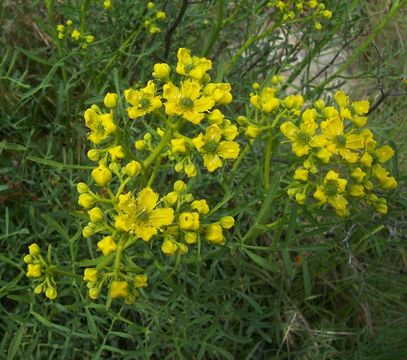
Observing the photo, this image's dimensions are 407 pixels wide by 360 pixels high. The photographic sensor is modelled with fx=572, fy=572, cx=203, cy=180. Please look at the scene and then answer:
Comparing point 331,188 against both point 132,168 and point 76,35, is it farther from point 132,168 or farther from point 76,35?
point 76,35

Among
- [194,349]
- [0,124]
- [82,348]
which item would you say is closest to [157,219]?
[194,349]

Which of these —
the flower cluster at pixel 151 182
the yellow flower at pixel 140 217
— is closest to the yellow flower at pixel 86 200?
the flower cluster at pixel 151 182

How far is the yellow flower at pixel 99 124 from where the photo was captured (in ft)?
5.90

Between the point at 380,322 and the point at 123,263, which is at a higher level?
the point at 123,263

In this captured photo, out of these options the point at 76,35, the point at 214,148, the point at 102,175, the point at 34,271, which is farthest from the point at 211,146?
the point at 76,35

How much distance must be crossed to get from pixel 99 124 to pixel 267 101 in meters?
0.60

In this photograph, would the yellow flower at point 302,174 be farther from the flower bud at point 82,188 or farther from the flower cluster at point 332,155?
the flower bud at point 82,188

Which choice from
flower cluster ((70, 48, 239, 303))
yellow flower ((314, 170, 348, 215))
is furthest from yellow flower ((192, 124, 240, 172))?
yellow flower ((314, 170, 348, 215))

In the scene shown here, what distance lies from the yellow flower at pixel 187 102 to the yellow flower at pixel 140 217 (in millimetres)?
296

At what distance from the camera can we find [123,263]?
197 cm

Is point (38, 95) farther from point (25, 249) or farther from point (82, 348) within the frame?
point (82, 348)

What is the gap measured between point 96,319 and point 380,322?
1675 millimetres

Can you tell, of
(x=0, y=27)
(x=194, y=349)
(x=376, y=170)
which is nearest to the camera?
(x=376, y=170)

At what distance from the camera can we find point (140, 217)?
5.65 ft
